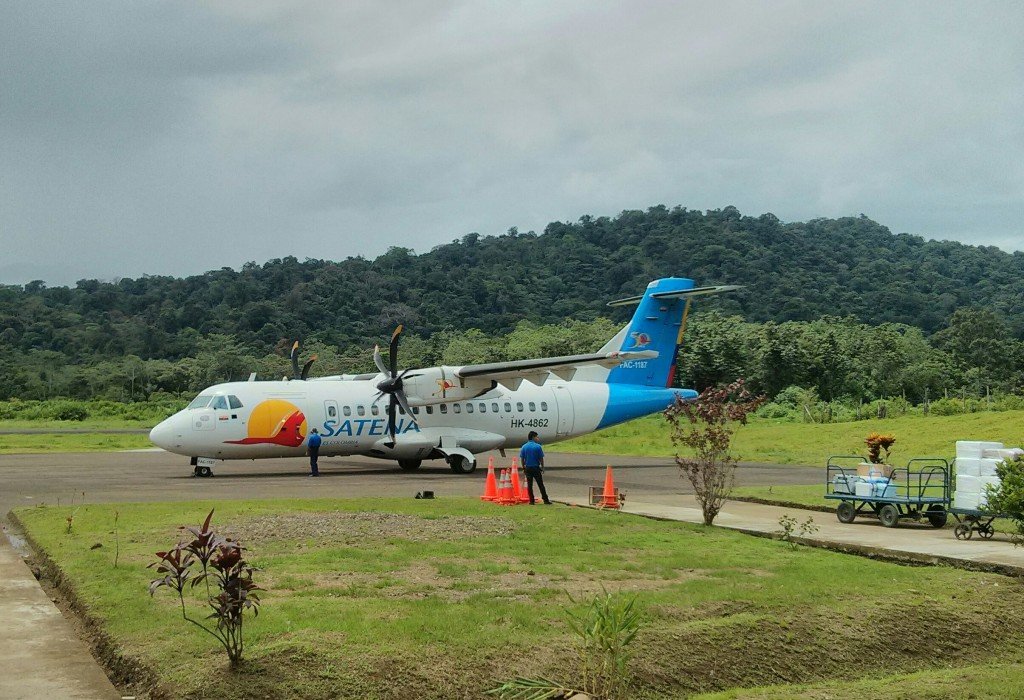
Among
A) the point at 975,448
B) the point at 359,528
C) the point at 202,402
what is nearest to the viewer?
the point at 359,528

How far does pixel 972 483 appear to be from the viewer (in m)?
15.9

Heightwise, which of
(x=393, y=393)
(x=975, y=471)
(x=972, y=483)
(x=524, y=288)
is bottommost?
(x=972, y=483)

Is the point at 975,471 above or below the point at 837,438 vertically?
above

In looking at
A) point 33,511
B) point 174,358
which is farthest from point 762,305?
point 33,511

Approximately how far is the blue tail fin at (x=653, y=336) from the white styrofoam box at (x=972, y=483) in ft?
60.6

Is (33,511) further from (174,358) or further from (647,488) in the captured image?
(174,358)

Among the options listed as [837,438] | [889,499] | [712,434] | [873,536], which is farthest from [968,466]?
[837,438]

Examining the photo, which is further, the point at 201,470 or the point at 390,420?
the point at 390,420

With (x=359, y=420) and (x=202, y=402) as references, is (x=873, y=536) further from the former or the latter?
(x=202, y=402)

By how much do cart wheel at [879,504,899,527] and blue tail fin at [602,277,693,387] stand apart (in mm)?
17203

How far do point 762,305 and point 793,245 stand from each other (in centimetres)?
3101

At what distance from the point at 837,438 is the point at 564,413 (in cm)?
1458

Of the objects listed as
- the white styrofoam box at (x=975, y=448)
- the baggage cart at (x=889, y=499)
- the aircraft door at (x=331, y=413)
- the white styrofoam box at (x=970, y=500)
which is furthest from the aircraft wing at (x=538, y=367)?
the white styrofoam box at (x=970, y=500)

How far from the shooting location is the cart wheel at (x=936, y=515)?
1706 centimetres
